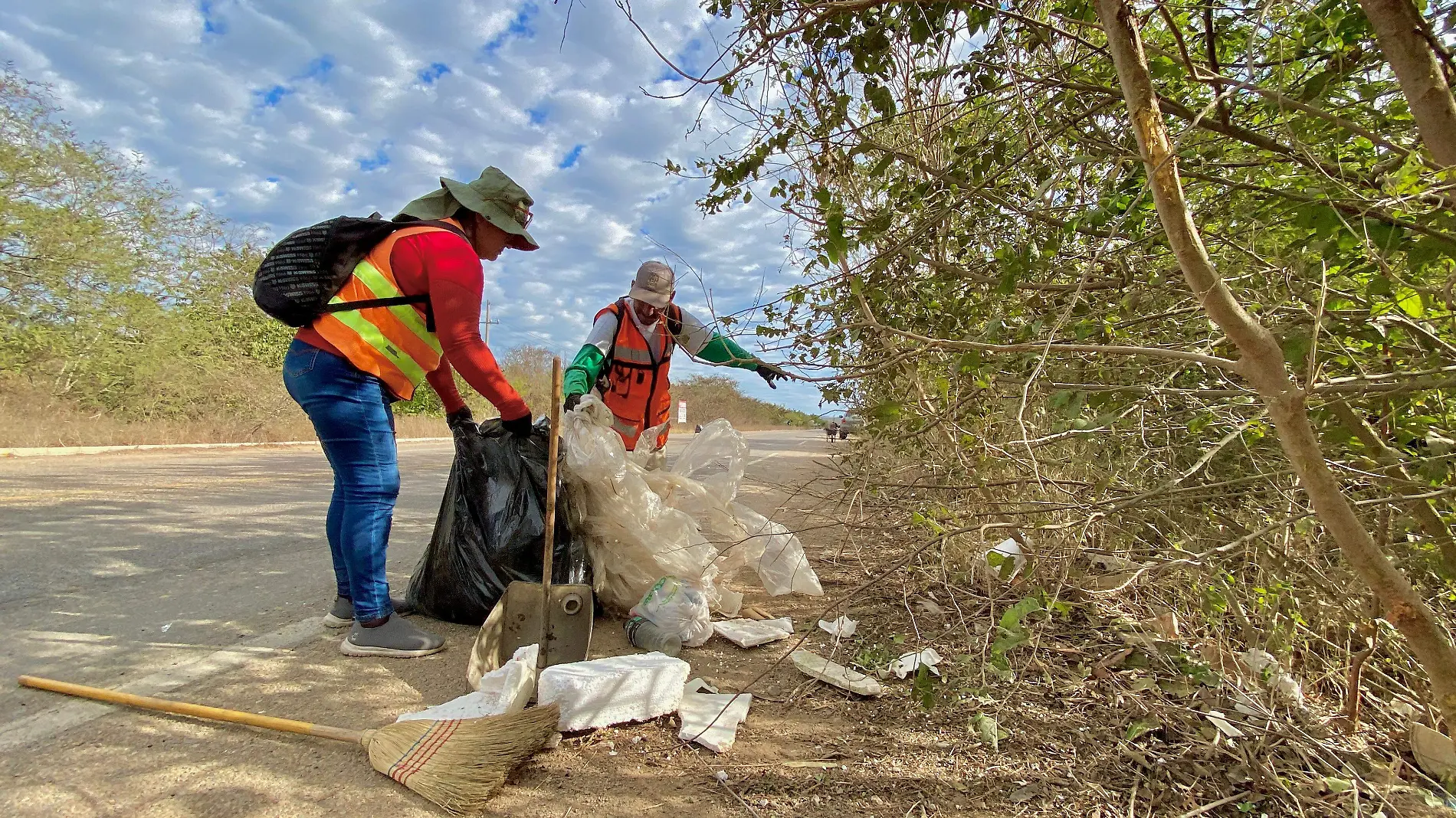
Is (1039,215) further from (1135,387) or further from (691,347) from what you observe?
(691,347)

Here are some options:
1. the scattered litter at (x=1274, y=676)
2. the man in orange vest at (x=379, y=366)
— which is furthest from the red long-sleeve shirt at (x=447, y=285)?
the scattered litter at (x=1274, y=676)

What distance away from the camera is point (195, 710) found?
1616mm

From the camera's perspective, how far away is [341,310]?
2078 millimetres

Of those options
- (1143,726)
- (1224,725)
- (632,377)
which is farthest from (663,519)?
(1224,725)

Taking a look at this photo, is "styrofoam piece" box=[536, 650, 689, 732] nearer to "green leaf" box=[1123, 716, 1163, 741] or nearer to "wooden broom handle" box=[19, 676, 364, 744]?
"wooden broom handle" box=[19, 676, 364, 744]

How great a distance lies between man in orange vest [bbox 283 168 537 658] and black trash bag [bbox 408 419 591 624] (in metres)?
0.28

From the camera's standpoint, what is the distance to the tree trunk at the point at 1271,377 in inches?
38.0

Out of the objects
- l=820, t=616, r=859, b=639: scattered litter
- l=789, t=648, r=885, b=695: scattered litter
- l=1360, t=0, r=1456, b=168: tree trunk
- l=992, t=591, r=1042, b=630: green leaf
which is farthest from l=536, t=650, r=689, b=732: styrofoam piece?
l=1360, t=0, r=1456, b=168: tree trunk

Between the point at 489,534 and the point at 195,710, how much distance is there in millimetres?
1002

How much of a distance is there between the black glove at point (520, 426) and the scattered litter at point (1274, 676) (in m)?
2.31

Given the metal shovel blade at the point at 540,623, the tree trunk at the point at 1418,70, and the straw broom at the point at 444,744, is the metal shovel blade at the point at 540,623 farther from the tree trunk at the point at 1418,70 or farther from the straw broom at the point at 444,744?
the tree trunk at the point at 1418,70

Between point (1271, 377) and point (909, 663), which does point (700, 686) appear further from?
point (1271, 377)

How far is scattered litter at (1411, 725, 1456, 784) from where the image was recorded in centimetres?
130

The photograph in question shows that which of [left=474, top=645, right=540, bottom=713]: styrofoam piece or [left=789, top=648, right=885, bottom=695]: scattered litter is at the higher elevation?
[left=474, top=645, right=540, bottom=713]: styrofoam piece
